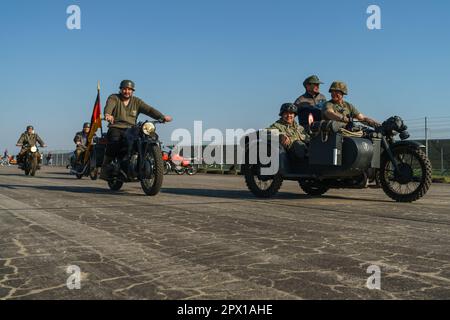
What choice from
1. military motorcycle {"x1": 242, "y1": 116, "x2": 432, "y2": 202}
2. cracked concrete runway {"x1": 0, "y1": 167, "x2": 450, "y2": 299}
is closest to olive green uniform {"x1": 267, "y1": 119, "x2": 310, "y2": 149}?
military motorcycle {"x1": 242, "y1": 116, "x2": 432, "y2": 202}

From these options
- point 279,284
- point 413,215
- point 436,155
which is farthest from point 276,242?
point 436,155

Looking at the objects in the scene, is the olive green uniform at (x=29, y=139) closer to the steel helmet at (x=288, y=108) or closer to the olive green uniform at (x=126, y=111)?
the olive green uniform at (x=126, y=111)

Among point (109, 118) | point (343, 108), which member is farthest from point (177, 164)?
point (343, 108)

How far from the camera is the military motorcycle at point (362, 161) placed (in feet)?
22.4

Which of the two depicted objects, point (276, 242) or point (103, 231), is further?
point (103, 231)

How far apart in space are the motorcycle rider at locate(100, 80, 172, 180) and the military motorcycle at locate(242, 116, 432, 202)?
2860 mm

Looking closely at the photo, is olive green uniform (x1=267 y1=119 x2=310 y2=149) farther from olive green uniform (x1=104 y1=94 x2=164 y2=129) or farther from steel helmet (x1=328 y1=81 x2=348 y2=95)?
olive green uniform (x1=104 y1=94 x2=164 y2=129)

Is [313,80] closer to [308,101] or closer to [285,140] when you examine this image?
[308,101]

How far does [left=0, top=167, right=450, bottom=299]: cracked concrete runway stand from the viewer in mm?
2512

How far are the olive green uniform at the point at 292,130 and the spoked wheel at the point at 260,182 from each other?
64 cm
